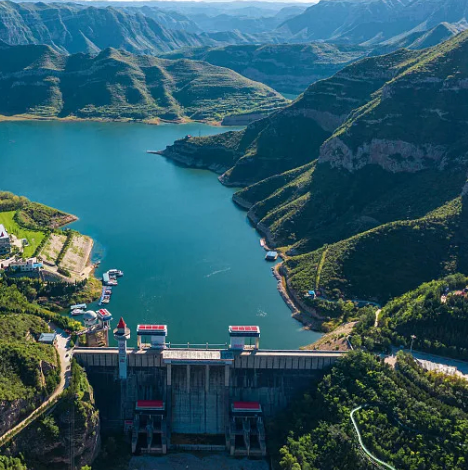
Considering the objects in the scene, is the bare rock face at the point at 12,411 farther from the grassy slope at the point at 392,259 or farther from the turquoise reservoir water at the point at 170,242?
the grassy slope at the point at 392,259

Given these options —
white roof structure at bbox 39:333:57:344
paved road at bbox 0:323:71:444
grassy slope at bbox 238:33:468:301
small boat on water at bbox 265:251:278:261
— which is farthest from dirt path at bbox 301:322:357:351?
white roof structure at bbox 39:333:57:344

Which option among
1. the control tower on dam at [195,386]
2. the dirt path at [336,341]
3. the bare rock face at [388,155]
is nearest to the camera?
the control tower on dam at [195,386]

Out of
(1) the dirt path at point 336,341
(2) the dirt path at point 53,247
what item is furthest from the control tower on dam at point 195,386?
(2) the dirt path at point 53,247

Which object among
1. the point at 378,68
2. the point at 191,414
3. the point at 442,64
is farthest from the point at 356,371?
the point at 378,68

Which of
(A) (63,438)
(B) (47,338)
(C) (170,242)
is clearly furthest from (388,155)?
(A) (63,438)

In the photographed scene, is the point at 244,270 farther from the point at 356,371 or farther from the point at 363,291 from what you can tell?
the point at 356,371
